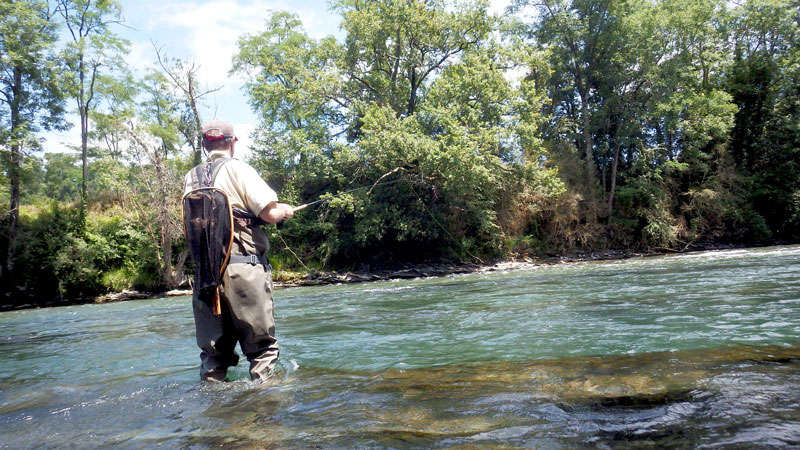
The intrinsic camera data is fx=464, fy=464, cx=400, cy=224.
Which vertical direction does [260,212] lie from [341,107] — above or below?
below

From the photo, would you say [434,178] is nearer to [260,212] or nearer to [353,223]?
[353,223]

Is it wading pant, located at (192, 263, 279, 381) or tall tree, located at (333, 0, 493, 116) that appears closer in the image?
wading pant, located at (192, 263, 279, 381)

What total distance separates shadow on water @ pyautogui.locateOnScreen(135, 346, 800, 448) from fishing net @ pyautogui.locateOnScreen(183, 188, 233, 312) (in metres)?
0.76

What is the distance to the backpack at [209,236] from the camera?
310 centimetres

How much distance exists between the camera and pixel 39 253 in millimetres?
19422

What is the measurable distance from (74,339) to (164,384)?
465 centimetres

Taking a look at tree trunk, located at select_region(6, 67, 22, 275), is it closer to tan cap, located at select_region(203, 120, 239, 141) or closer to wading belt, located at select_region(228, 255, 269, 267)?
tan cap, located at select_region(203, 120, 239, 141)

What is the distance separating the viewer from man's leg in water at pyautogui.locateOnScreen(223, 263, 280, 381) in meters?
3.18

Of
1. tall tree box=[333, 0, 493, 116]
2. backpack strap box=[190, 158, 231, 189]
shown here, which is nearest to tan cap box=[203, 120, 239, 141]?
backpack strap box=[190, 158, 231, 189]

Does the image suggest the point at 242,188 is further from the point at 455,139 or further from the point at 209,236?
the point at 455,139

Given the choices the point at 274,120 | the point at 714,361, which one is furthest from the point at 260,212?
the point at 274,120

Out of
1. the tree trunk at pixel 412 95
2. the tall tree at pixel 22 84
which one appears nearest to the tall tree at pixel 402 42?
the tree trunk at pixel 412 95

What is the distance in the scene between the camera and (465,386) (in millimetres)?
2932

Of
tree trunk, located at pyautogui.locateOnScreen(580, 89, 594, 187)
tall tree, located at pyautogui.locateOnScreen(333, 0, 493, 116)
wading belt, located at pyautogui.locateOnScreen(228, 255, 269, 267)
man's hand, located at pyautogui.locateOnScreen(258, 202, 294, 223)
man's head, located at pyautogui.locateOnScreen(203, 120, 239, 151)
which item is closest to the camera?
wading belt, located at pyautogui.locateOnScreen(228, 255, 269, 267)
